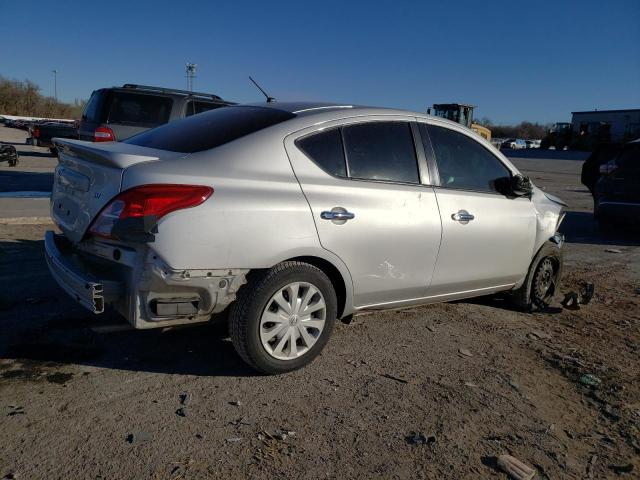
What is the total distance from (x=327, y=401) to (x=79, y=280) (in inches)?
61.3

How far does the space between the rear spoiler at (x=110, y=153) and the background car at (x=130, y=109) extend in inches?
270

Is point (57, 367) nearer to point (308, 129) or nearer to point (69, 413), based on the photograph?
point (69, 413)

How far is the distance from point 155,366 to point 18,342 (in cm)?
100

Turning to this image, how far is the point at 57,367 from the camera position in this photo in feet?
11.0

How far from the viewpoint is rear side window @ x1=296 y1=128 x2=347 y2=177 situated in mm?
3461

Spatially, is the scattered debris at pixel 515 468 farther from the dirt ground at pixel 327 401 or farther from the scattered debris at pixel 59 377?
the scattered debris at pixel 59 377

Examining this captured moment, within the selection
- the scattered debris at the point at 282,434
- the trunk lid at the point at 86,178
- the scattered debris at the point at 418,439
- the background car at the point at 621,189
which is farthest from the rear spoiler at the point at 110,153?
the background car at the point at 621,189

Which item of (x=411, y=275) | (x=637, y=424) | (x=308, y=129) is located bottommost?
(x=637, y=424)

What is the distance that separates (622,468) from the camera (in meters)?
2.66

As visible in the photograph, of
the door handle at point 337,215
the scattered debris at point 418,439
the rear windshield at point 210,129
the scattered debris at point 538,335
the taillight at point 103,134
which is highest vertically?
the taillight at point 103,134

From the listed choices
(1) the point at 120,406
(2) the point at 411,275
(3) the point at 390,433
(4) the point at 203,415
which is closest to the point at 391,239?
(2) the point at 411,275

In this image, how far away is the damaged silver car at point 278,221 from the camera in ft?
9.62

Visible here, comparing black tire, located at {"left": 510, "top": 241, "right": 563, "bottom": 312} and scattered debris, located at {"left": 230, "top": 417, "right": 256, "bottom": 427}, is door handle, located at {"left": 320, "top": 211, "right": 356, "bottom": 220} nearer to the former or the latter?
scattered debris, located at {"left": 230, "top": 417, "right": 256, "bottom": 427}

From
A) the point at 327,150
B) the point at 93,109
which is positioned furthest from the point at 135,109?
the point at 327,150
